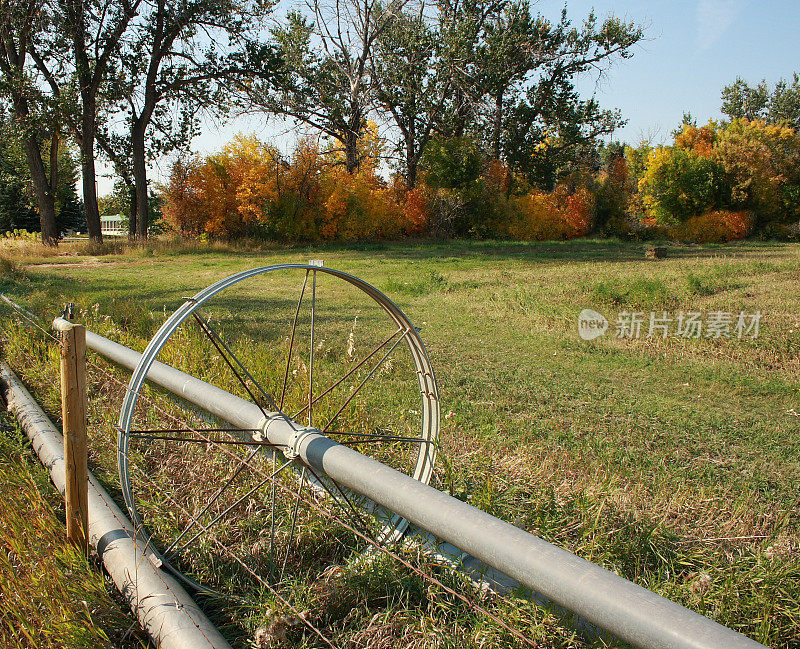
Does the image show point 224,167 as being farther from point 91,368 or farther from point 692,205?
point 692,205

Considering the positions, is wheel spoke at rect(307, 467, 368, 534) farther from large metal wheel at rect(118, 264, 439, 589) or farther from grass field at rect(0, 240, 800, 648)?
grass field at rect(0, 240, 800, 648)

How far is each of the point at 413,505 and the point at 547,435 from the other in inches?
103

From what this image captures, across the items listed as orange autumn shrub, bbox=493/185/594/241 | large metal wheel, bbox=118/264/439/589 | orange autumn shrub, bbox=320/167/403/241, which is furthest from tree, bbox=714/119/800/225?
large metal wheel, bbox=118/264/439/589

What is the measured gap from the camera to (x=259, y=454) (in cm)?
299

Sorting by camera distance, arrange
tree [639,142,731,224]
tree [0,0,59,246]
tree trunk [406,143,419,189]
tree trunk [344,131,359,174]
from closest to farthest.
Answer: tree [0,0,59,246] → tree trunk [344,131,359,174] → tree trunk [406,143,419,189] → tree [639,142,731,224]

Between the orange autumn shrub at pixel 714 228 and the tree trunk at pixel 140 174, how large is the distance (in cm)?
2180

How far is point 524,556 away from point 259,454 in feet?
6.57

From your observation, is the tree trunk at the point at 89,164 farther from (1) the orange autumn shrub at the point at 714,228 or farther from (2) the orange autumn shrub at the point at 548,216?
(1) the orange autumn shrub at the point at 714,228

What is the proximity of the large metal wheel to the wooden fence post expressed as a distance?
6.4 inches

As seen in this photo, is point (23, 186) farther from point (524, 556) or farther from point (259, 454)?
point (524, 556)

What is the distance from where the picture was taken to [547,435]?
393 centimetres

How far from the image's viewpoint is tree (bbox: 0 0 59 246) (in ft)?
59.3

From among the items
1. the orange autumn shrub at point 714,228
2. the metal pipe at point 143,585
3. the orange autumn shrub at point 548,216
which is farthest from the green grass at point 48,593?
the orange autumn shrub at point 714,228

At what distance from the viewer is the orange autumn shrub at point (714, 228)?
2528 centimetres
